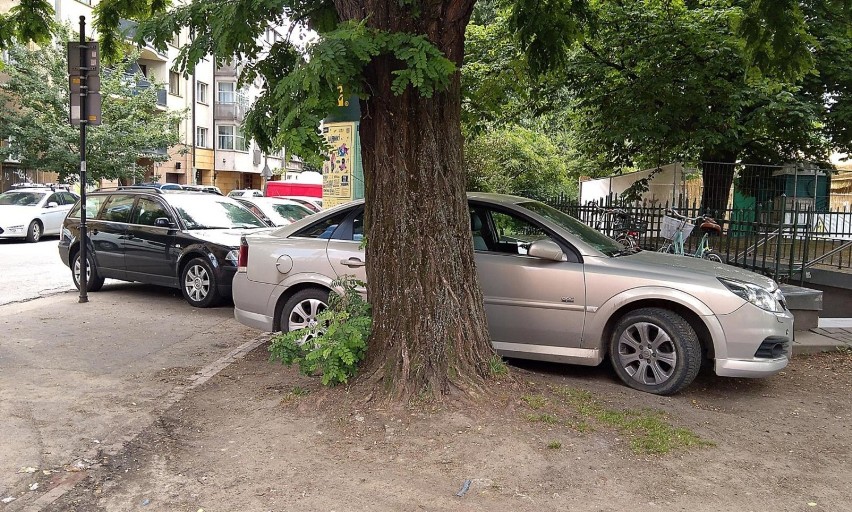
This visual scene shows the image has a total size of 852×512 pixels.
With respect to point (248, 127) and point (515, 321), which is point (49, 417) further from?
point (515, 321)

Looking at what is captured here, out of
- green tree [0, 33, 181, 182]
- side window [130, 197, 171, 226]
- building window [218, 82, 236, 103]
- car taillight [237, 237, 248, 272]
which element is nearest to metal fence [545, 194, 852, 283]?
car taillight [237, 237, 248, 272]

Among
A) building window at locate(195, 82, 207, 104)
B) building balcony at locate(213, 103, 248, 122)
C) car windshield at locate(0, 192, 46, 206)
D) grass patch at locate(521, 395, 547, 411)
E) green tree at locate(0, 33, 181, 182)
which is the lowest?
grass patch at locate(521, 395, 547, 411)

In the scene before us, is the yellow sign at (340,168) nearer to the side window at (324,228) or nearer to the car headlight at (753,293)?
the side window at (324,228)

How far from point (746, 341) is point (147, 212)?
8.38m

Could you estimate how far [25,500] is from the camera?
3.78 m

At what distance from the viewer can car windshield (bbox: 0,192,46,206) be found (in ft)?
68.9

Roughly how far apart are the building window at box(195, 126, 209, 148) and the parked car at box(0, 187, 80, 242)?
23.4 metres

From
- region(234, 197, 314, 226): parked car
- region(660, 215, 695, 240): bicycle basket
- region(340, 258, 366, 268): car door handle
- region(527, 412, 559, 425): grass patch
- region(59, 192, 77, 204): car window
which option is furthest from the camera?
region(59, 192, 77, 204): car window

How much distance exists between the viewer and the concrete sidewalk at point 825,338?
7340 millimetres

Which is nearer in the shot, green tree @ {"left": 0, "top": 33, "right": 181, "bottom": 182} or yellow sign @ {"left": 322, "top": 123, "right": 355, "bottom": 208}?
yellow sign @ {"left": 322, "top": 123, "right": 355, "bottom": 208}

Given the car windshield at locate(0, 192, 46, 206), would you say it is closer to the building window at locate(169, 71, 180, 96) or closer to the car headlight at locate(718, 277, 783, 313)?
the building window at locate(169, 71, 180, 96)

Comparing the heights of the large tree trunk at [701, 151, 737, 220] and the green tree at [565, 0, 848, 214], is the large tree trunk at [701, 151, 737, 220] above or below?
below

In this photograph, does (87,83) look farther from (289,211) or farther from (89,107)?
(289,211)

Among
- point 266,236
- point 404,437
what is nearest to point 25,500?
point 404,437
